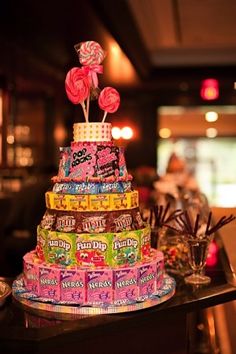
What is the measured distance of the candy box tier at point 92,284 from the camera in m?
1.44

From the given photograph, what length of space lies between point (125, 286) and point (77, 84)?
0.61 meters

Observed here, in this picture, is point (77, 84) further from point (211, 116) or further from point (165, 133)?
point (165, 133)

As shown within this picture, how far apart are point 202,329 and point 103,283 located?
2.71 ft

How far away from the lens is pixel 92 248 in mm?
1470

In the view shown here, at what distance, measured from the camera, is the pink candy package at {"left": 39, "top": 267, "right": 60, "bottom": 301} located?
1459mm

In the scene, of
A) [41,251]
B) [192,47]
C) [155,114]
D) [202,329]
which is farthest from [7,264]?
[155,114]

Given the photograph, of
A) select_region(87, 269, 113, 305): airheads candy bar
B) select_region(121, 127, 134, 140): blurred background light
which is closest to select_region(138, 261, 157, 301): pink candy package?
select_region(87, 269, 113, 305): airheads candy bar

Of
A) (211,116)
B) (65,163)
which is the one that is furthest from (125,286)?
(211,116)

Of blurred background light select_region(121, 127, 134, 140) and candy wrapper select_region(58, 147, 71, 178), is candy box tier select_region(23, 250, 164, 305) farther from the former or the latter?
blurred background light select_region(121, 127, 134, 140)

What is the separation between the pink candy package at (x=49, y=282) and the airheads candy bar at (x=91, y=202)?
0.18 meters

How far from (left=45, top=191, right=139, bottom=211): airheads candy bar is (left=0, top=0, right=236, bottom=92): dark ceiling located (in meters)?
2.58

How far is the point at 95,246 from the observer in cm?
147

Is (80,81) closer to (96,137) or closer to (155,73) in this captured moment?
(96,137)

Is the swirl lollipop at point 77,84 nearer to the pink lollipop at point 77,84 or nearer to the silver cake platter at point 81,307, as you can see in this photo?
the pink lollipop at point 77,84
